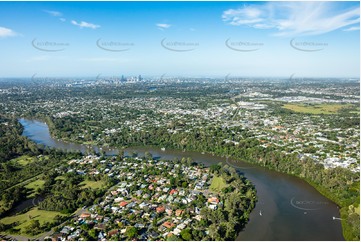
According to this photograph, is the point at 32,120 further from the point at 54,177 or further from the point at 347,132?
the point at 347,132

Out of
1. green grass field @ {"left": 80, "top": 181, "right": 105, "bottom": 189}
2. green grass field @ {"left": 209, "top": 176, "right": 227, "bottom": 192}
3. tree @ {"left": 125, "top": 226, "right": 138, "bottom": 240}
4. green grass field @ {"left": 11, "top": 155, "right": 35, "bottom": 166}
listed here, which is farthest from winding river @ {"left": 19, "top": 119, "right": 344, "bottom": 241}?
green grass field @ {"left": 11, "top": 155, "right": 35, "bottom": 166}

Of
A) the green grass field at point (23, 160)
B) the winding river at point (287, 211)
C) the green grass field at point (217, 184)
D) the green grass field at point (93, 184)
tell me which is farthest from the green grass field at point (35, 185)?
the winding river at point (287, 211)

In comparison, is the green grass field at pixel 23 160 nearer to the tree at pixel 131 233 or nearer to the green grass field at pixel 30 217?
the green grass field at pixel 30 217

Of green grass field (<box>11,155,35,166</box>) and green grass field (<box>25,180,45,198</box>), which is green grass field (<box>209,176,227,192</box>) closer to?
green grass field (<box>25,180,45,198</box>)

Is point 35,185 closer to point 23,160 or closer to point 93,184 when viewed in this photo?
point 93,184

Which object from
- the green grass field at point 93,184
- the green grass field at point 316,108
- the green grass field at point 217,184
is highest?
the green grass field at point 316,108

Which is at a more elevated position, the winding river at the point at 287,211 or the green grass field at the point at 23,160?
the winding river at the point at 287,211

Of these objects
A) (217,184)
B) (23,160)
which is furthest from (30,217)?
(217,184)
